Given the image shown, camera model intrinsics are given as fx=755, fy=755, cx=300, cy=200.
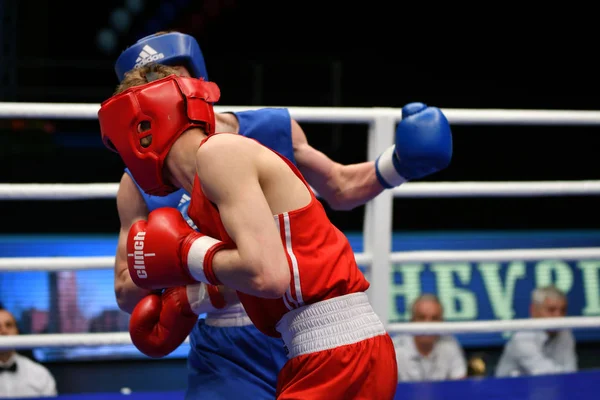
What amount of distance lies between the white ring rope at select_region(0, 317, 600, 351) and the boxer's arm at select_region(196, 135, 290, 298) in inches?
39.1

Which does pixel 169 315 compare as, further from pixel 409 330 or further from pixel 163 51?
pixel 409 330

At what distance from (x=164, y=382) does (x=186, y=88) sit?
2642 mm

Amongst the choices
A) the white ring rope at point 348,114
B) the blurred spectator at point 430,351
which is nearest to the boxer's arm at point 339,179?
the white ring rope at point 348,114

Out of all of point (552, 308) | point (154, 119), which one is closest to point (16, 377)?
point (154, 119)

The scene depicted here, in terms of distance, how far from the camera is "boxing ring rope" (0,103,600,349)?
215 centimetres

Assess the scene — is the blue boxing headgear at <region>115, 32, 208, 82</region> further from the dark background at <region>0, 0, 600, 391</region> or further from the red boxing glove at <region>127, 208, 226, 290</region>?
the dark background at <region>0, 0, 600, 391</region>

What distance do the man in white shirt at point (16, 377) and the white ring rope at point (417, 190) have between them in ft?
2.28

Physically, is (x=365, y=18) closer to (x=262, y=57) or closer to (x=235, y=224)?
(x=262, y=57)

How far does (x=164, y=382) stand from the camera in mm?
3818

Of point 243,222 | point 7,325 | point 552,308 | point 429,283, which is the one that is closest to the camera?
point 243,222

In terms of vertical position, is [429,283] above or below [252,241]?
below

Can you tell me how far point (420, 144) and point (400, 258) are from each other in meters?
0.61

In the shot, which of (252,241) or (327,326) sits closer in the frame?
(252,241)

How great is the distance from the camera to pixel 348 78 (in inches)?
269
